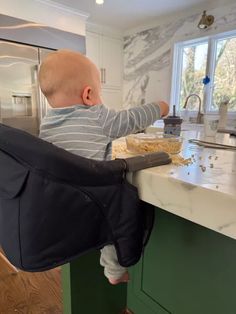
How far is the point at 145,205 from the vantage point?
56 cm

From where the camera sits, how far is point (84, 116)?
689mm

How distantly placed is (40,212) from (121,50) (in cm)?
378

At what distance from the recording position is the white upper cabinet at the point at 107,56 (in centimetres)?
336

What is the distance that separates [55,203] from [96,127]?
313 mm

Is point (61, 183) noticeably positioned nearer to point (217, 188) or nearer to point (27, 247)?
point (27, 247)

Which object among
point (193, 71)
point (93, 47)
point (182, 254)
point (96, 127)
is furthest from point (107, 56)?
point (182, 254)

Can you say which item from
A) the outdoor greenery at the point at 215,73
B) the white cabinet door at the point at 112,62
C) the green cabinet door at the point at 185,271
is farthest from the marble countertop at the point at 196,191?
the white cabinet door at the point at 112,62

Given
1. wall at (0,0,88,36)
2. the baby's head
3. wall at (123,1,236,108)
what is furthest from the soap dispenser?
wall at (0,0,88,36)

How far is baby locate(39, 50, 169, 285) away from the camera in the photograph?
664 millimetres

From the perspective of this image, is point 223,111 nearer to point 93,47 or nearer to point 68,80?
point 68,80

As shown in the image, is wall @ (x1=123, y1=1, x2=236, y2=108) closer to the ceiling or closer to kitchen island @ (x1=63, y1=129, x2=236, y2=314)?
the ceiling

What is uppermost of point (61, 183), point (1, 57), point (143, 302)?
point (1, 57)

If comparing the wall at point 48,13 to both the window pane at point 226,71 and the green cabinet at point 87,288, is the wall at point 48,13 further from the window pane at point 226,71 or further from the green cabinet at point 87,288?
the green cabinet at point 87,288

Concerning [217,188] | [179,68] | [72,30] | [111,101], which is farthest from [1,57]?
[217,188]
